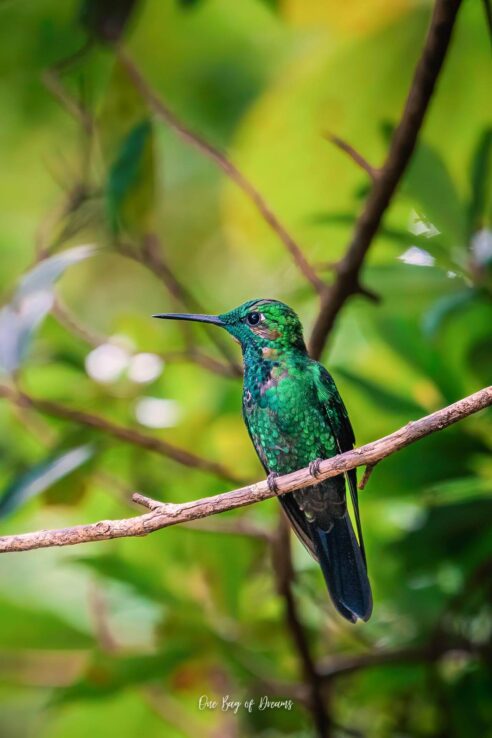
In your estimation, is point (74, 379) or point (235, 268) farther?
point (235, 268)

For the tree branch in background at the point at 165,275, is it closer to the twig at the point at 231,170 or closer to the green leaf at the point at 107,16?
the twig at the point at 231,170

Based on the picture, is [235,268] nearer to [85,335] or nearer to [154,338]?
[154,338]

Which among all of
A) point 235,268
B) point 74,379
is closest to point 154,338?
point 74,379

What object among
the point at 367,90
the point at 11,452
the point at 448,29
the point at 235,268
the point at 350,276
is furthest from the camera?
the point at 235,268

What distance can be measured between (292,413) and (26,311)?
0.75 m

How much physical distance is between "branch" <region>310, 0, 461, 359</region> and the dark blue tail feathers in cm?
48

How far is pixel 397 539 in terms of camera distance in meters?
2.80

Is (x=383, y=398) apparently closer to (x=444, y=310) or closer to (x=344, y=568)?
(x=444, y=310)

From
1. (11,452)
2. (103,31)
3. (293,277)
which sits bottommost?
(11,452)

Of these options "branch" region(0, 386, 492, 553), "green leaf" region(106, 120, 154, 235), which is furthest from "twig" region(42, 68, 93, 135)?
"branch" region(0, 386, 492, 553)

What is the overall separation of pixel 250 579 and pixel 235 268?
2243 millimetres

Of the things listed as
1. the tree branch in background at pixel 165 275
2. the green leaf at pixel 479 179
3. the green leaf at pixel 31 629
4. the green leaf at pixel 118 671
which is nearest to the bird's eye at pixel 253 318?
the tree branch in background at pixel 165 275

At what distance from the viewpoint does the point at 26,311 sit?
238cm

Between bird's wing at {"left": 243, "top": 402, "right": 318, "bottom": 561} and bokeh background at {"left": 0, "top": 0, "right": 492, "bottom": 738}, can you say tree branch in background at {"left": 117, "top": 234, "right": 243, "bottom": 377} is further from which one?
bird's wing at {"left": 243, "top": 402, "right": 318, "bottom": 561}
